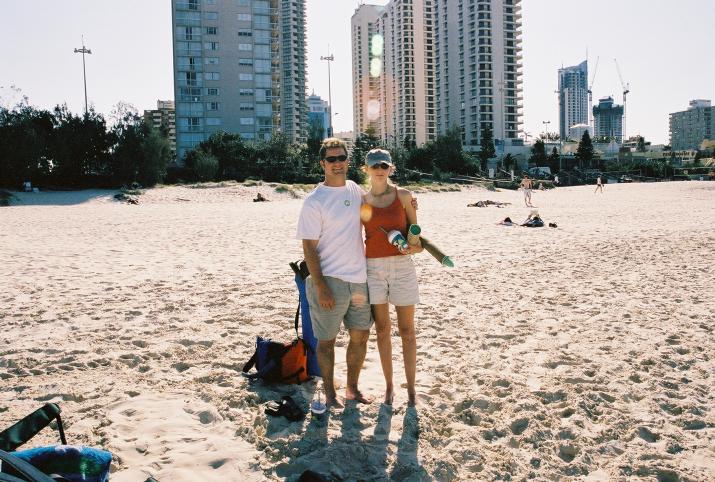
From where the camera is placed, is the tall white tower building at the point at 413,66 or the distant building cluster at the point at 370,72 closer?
the distant building cluster at the point at 370,72

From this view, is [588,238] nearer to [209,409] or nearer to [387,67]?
[209,409]

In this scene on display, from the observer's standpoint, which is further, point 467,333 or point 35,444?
point 467,333

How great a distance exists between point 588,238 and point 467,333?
369 inches

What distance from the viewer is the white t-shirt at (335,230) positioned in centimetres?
358

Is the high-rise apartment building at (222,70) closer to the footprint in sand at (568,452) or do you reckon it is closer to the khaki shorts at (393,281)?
the khaki shorts at (393,281)

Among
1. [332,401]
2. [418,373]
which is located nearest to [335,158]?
[332,401]

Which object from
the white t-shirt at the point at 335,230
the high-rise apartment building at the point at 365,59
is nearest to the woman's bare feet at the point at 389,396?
the white t-shirt at the point at 335,230

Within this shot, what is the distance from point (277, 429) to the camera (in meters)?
3.67

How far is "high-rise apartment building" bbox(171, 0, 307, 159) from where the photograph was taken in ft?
249

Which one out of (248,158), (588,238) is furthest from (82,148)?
(588,238)

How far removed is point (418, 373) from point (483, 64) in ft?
408

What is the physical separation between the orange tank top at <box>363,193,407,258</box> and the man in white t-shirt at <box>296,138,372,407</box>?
0.09 metres

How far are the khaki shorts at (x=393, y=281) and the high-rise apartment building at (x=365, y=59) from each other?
512 feet

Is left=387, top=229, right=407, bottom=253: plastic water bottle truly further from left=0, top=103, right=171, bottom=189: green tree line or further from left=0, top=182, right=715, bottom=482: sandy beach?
left=0, top=103, right=171, bottom=189: green tree line
